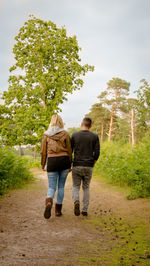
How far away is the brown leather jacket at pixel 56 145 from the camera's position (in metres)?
4.89

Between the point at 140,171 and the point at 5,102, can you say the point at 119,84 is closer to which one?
the point at 5,102

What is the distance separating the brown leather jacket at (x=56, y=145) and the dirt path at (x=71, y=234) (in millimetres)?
1387

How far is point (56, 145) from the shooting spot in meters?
4.88

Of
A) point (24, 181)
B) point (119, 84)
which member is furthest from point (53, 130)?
point (119, 84)

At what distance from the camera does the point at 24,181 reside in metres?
9.42

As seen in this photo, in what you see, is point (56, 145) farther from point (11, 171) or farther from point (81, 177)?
point (11, 171)

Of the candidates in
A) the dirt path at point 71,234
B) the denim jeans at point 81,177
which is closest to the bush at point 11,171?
the dirt path at point 71,234

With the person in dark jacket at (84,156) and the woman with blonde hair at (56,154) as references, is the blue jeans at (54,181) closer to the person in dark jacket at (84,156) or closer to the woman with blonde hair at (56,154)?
the woman with blonde hair at (56,154)

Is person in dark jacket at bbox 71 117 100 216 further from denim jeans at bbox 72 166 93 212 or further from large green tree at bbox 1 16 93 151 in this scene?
large green tree at bbox 1 16 93 151

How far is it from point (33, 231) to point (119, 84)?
38.1m

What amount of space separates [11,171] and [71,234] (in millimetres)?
4653

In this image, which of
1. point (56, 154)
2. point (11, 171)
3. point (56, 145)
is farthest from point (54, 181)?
point (11, 171)

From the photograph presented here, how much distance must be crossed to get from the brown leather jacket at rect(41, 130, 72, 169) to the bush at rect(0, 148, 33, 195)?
8.62 ft

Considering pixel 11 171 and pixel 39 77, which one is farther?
pixel 39 77
